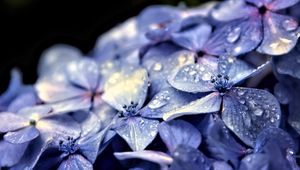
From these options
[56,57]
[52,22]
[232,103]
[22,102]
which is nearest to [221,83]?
[232,103]

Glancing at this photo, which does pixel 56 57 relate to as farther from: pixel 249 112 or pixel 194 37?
pixel 249 112

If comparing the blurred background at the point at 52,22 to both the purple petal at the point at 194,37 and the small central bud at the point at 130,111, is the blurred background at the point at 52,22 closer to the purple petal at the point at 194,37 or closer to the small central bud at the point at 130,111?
the purple petal at the point at 194,37

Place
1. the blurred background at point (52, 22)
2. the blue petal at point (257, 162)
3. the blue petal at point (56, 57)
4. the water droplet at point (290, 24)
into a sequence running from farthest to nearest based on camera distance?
the blurred background at point (52, 22)
the blue petal at point (56, 57)
the water droplet at point (290, 24)
the blue petal at point (257, 162)

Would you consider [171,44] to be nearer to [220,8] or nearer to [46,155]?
[220,8]

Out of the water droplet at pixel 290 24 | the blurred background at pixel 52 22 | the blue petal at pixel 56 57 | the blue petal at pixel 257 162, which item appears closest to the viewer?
the blue petal at pixel 257 162

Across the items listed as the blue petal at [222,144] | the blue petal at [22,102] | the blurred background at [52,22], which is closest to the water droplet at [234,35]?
the blue petal at [222,144]

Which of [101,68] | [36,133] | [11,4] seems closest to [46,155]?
[36,133]
